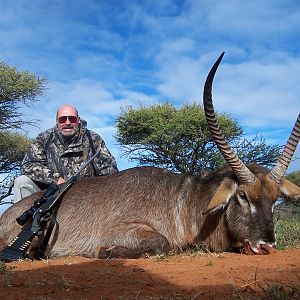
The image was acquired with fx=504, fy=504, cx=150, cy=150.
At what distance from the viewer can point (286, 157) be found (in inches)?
181

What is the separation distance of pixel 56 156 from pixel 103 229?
6.03 feet

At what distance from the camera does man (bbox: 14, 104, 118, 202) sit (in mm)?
6094

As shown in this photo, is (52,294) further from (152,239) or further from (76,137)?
(76,137)

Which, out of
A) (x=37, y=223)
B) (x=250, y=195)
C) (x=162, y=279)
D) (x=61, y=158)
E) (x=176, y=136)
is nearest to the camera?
(x=162, y=279)

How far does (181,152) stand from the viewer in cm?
1688

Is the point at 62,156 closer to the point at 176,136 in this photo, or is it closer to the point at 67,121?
the point at 67,121

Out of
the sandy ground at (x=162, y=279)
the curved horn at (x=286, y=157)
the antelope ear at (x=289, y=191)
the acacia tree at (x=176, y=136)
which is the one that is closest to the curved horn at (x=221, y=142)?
the curved horn at (x=286, y=157)

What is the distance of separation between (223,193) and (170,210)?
0.66 meters

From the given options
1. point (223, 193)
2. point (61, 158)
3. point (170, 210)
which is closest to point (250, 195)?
point (223, 193)

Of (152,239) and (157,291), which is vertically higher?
(152,239)

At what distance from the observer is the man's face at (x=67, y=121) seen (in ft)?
21.1

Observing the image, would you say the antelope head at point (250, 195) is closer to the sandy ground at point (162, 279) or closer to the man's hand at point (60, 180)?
the sandy ground at point (162, 279)

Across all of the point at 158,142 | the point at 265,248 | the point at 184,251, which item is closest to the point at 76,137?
the point at 184,251

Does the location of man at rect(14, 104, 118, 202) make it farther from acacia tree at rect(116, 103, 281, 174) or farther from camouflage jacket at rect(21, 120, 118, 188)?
acacia tree at rect(116, 103, 281, 174)
